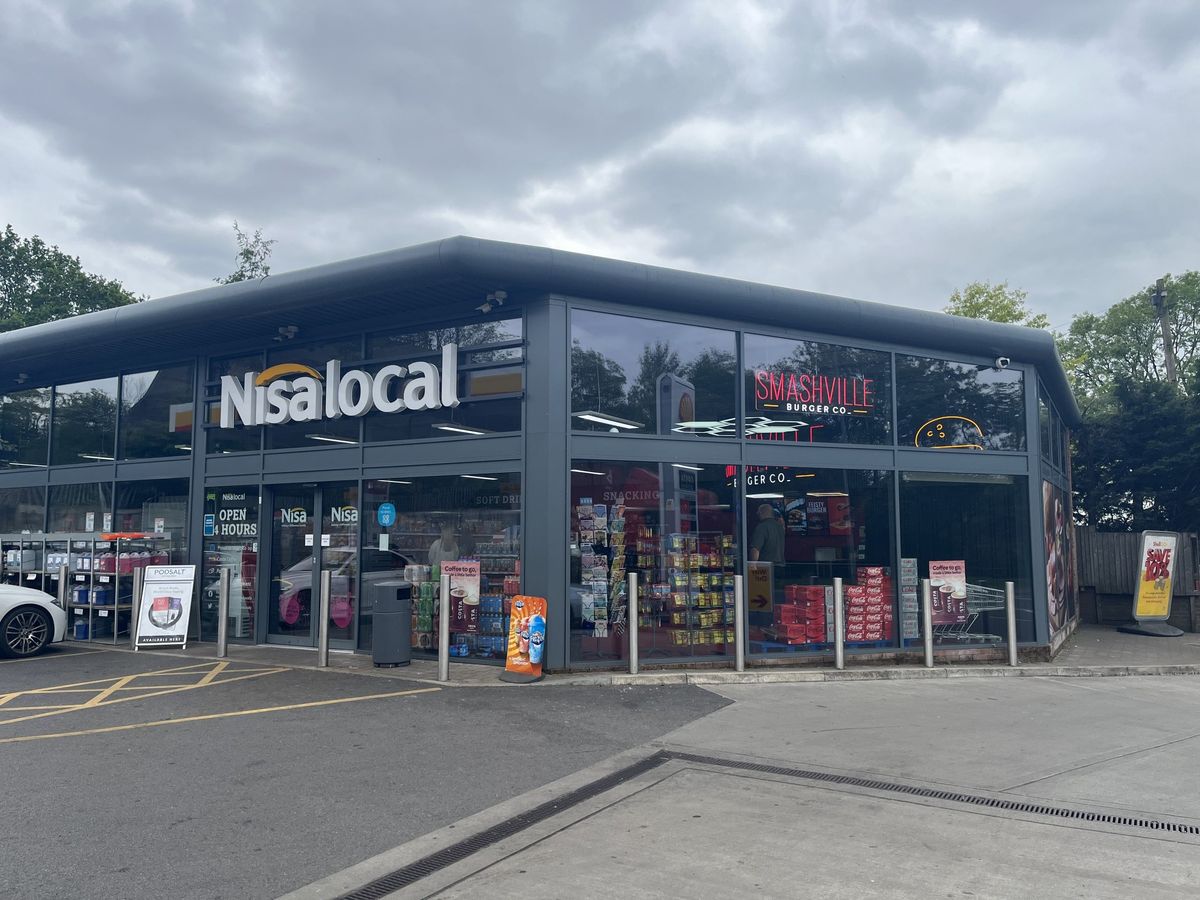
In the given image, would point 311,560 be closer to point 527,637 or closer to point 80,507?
point 527,637

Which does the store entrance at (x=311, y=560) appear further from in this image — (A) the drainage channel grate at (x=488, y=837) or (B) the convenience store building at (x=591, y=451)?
(A) the drainage channel grate at (x=488, y=837)

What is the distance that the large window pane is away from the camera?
11.8 m

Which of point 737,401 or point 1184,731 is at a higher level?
point 737,401

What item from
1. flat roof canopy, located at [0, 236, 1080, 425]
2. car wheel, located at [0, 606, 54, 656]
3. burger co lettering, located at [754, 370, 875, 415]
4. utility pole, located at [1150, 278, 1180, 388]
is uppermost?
utility pole, located at [1150, 278, 1180, 388]

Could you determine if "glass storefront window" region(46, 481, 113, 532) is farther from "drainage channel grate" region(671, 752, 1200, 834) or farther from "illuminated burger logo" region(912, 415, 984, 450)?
"illuminated burger logo" region(912, 415, 984, 450)

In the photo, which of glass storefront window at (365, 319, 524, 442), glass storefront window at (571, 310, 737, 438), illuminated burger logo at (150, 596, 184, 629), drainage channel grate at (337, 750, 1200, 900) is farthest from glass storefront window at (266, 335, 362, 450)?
drainage channel grate at (337, 750, 1200, 900)

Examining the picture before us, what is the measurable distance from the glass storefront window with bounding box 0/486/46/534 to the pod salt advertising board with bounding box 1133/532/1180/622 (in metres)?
20.1

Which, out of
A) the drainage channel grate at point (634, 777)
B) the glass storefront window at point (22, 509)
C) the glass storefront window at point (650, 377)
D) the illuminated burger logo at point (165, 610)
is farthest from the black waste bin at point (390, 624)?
the glass storefront window at point (22, 509)

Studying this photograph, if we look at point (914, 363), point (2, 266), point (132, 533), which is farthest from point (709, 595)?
point (2, 266)

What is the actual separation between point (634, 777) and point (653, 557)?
4.79 meters

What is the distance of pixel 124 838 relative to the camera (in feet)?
16.3

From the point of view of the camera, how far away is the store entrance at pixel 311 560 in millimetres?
12164

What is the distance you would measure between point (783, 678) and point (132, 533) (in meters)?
10.1

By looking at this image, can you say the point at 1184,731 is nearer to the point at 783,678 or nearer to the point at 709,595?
the point at 783,678
